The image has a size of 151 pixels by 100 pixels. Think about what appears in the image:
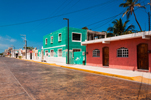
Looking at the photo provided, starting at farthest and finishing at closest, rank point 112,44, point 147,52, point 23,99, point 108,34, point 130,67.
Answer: point 108,34 < point 112,44 < point 130,67 < point 147,52 < point 23,99

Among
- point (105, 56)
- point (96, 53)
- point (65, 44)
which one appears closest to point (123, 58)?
point (105, 56)

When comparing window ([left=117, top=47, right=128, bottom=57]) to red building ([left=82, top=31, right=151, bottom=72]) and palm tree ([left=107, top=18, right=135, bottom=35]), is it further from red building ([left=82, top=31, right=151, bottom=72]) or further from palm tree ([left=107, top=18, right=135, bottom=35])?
palm tree ([left=107, top=18, right=135, bottom=35])

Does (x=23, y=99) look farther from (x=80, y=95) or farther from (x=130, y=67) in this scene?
(x=130, y=67)

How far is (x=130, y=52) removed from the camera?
11.8 m

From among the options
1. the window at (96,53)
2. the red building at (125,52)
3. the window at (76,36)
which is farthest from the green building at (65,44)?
the red building at (125,52)

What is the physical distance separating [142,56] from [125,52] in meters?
1.75

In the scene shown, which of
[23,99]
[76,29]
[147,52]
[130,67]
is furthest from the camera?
A: [76,29]

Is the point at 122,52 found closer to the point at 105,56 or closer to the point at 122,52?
the point at 122,52

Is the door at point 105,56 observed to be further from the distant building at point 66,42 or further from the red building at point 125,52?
the distant building at point 66,42

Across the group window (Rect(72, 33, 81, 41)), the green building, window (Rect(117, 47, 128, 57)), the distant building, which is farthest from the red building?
window (Rect(72, 33, 81, 41))

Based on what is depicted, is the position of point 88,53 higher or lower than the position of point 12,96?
higher

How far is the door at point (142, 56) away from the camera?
423 inches

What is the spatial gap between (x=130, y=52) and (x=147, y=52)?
5.10 feet

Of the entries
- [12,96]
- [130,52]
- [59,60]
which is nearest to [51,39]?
[59,60]
